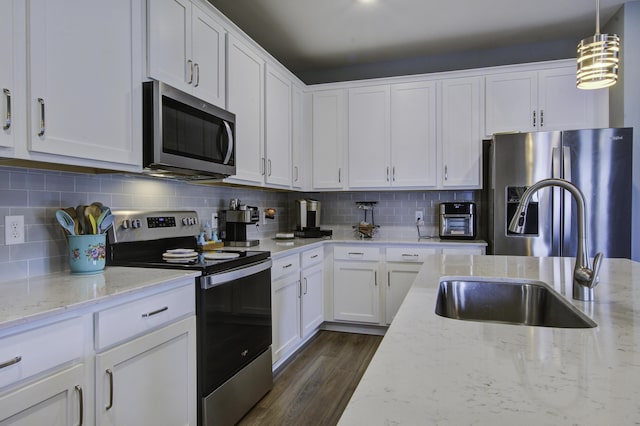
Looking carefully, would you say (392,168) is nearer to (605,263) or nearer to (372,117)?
(372,117)

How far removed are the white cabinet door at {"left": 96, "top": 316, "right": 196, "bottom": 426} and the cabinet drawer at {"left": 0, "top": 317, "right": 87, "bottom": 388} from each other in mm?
123

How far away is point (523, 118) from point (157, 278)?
126 inches

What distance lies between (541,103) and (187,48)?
113 inches

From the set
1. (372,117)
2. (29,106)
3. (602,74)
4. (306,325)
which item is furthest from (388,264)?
(29,106)

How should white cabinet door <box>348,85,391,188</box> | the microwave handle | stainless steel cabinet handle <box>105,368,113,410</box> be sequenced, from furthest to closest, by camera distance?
white cabinet door <box>348,85,391,188</box> → the microwave handle → stainless steel cabinet handle <box>105,368,113,410</box>

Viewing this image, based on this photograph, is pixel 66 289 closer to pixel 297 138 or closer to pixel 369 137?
pixel 297 138

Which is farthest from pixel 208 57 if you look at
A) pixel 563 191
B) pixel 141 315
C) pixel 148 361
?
pixel 563 191

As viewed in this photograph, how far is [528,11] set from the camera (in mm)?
3115

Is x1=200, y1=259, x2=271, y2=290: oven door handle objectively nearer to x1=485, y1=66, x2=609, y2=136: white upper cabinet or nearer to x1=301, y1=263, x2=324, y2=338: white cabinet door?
x1=301, y1=263, x2=324, y2=338: white cabinet door

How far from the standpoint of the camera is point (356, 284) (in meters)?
3.61

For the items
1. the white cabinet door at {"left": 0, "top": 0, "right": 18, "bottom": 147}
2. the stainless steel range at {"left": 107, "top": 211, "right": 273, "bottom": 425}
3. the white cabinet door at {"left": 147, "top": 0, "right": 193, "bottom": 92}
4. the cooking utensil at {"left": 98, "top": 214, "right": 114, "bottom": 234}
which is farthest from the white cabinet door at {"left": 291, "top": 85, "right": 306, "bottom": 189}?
the white cabinet door at {"left": 0, "top": 0, "right": 18, "bottom": 147}

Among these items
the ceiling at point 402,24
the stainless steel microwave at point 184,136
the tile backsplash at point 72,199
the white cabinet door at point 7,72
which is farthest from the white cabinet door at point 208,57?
the white cabinet door at point 7,72

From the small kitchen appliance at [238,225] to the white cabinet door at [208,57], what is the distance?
769mm

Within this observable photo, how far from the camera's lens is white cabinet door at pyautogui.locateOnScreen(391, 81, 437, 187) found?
12.0ft
